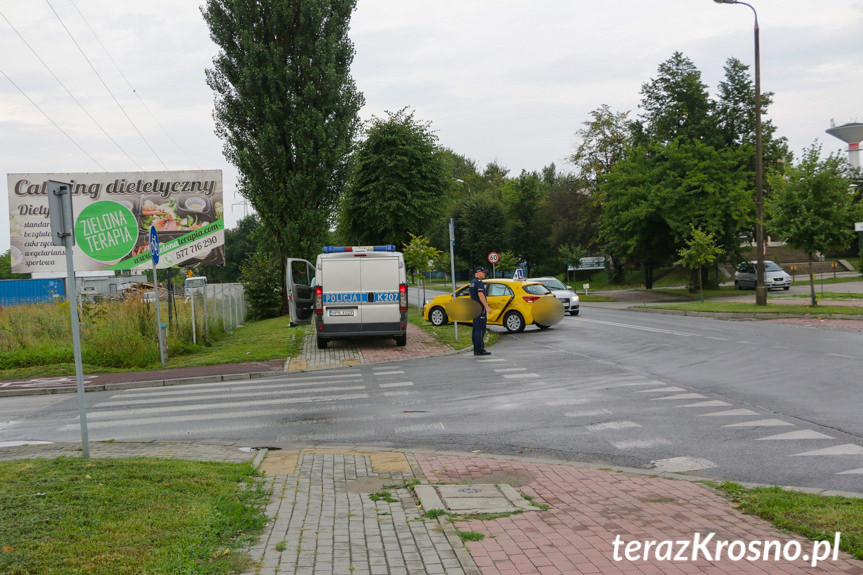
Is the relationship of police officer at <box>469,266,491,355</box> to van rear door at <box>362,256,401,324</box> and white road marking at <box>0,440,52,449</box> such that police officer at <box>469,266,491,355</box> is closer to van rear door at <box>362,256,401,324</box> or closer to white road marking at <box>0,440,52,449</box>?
van rear door at <box>362,256,401,324</box>

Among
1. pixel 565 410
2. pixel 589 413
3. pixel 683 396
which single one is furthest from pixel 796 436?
pixel 565 410

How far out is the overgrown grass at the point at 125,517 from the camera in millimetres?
4203

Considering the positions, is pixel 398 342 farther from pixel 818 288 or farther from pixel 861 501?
pixel 818 288

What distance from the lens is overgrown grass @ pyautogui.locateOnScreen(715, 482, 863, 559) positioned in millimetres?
4715

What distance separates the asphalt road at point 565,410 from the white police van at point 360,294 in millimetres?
2098

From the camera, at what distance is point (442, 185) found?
4131cm

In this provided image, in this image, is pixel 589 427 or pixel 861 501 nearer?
pixel 861 501

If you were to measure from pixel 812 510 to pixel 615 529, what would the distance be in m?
1.43

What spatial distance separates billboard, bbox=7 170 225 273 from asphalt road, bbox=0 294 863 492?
14374 millimetres

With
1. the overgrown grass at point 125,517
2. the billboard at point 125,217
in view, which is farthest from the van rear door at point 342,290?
the overgrown grass at point 125,517

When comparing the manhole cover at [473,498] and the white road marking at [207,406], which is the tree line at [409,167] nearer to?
the white road marking at [207,406]

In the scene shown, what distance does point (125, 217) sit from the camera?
28609 mm

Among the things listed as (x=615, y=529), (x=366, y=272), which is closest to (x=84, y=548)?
(x=615, y=529)

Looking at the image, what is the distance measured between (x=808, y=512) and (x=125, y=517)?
15.4 ft
